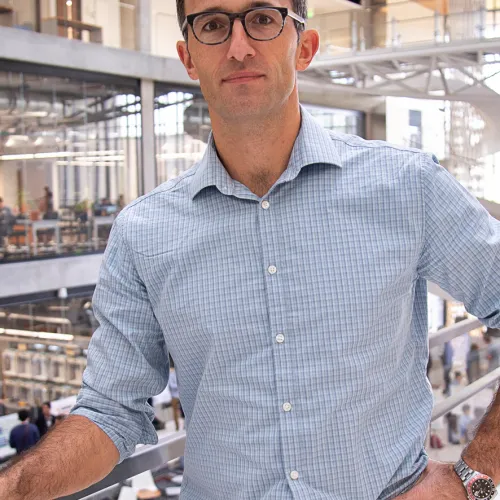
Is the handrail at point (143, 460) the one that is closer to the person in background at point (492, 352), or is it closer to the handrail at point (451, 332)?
the handrail at point (451, 332)

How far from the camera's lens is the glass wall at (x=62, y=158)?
29.7ft

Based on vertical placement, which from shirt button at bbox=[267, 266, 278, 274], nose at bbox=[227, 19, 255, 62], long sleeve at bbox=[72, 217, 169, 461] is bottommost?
long sleeve at bbox=[72, 217, 169, 461]

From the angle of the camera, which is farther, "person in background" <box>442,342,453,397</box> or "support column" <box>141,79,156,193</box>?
"support column" <box>141,79,156,193</box>

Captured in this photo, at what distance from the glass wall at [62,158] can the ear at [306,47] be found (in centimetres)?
830

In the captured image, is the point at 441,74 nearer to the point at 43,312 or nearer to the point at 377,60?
the point at 377,60

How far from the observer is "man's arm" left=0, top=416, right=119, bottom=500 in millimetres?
901

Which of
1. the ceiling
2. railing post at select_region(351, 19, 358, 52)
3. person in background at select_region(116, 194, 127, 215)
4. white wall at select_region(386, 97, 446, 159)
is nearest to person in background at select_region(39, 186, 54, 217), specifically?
person in background at select_region(116, 194, 127, 215)

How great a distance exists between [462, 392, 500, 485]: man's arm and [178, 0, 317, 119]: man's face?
541 mm

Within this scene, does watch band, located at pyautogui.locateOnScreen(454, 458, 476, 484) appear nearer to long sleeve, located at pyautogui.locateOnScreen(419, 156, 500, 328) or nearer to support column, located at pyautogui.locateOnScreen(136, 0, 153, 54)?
long sleeve, located at pyautogui.locateOnScreen(419, 156, 500, 328)

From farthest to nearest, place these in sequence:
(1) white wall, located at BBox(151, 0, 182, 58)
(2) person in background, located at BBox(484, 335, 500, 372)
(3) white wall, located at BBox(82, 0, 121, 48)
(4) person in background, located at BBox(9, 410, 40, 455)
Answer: (1) white wall, located at BBox(151, 0, 182, 58), (3) white wall, located at BBox(82, 0, 121, 48), (4) person in background, located at BBox(9, 410, 40, 455), (2) person in background, located at BBox(484, 335, 500, 372)

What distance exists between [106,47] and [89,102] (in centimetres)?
81

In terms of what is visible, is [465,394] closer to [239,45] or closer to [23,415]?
[239,45]

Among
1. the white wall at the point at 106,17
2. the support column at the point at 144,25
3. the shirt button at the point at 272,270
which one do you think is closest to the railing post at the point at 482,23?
the support column at the point at 144,25

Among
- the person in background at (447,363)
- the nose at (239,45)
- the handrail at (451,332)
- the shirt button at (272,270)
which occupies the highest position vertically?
the nose at (239,45)
